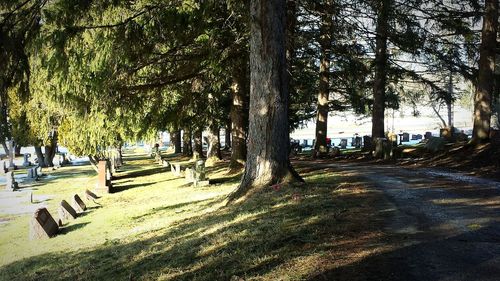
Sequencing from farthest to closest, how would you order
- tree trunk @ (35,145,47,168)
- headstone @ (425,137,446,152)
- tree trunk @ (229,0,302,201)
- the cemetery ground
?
tree trunk @ (35,145,47,168), headstone @ (425,137,446,152), tree trunk @ (229,0,302,201), the cemetery ground

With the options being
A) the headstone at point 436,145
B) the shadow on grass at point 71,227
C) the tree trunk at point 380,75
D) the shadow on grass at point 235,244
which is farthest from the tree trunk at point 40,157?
the headstone at point 436,145

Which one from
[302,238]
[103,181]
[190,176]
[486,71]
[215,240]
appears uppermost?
[486,71]

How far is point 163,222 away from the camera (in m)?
10.7

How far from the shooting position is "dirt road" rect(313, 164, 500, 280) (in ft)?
14.4

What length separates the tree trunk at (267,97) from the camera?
9648 millimetres

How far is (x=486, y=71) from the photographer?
1541cm

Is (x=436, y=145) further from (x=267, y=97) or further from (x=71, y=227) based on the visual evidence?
(x=71, y=227)

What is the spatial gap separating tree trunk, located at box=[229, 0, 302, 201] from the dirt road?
2.47 m

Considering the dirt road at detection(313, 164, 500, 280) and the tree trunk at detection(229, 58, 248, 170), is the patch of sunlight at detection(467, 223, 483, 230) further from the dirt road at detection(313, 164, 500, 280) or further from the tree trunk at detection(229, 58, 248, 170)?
the tree trunk at detection(229, 58, 248, 170)

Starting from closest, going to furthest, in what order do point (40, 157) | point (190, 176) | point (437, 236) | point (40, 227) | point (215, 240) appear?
point (437, 236) < point (215, 240) < point (40, 227) < point (190, 176) < point (40, 157)

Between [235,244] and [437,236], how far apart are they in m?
2.77

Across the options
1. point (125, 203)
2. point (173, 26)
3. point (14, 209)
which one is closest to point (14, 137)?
point (14, 209)

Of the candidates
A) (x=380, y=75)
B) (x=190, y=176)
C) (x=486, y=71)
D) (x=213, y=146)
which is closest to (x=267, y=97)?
(x=190, y=176)

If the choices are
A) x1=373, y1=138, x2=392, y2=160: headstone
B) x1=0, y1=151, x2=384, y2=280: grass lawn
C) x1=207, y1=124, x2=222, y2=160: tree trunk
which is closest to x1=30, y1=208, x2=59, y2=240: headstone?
x1=0, y1=151, x2=384, y2=280: grass lawn
